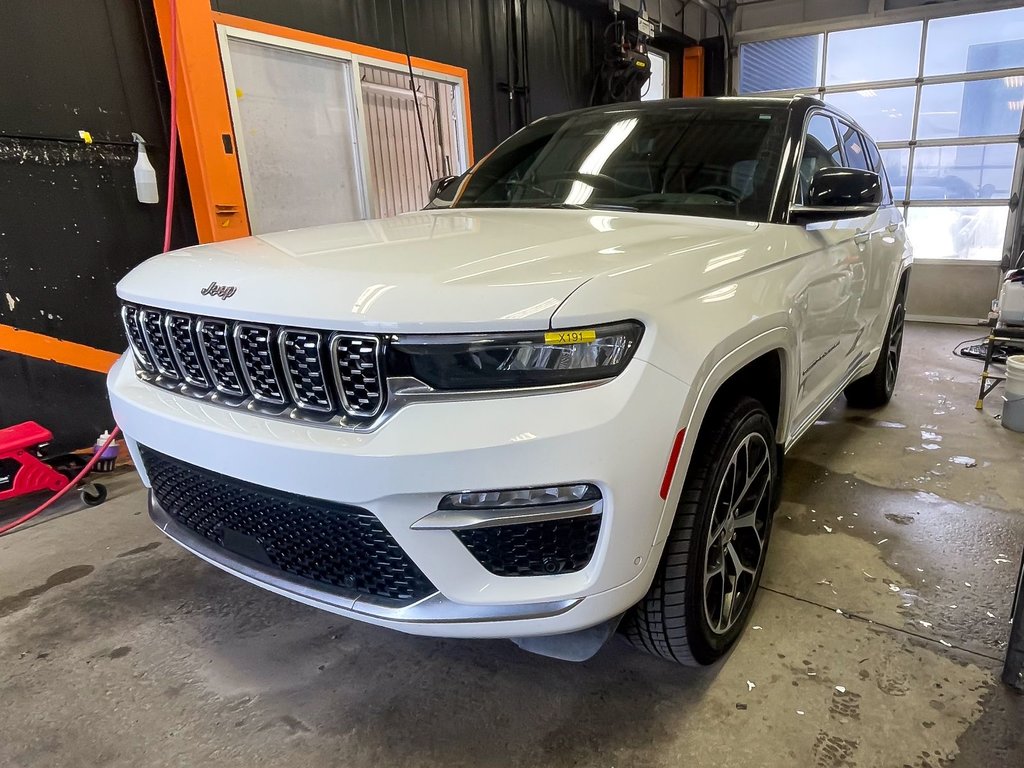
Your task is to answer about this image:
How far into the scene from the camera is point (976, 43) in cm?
703

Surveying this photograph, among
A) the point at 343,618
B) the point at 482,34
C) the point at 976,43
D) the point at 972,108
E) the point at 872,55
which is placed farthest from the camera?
the point at 872,55

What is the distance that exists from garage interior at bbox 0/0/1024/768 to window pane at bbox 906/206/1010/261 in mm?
32

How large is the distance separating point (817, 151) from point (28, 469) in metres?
3.66

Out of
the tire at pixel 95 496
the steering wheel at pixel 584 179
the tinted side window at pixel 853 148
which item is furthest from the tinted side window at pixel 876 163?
the tire at pixel 95 496

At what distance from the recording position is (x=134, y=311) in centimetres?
176

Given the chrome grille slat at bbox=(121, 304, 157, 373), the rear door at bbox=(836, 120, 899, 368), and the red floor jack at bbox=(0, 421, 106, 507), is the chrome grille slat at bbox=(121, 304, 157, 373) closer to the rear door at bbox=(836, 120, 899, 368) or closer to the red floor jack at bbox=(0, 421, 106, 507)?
the red floor jack at bbox=(0, 421, 106, 507)

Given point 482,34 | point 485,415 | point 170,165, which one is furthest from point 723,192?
point 482,34

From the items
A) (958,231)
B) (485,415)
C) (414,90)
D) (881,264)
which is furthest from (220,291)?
(958,231)

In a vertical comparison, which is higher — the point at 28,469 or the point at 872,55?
the point at 872,55

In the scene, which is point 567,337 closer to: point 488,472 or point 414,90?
point 488,472

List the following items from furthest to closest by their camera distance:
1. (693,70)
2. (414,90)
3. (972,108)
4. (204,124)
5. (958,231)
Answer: (693,70) → (958,231) → (972,108) → (414,90) → (204,124)

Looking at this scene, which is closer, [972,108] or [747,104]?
[747,104]

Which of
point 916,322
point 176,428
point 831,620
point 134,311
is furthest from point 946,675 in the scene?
point 916,322

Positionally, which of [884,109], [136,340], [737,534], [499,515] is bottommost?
[737,534]
